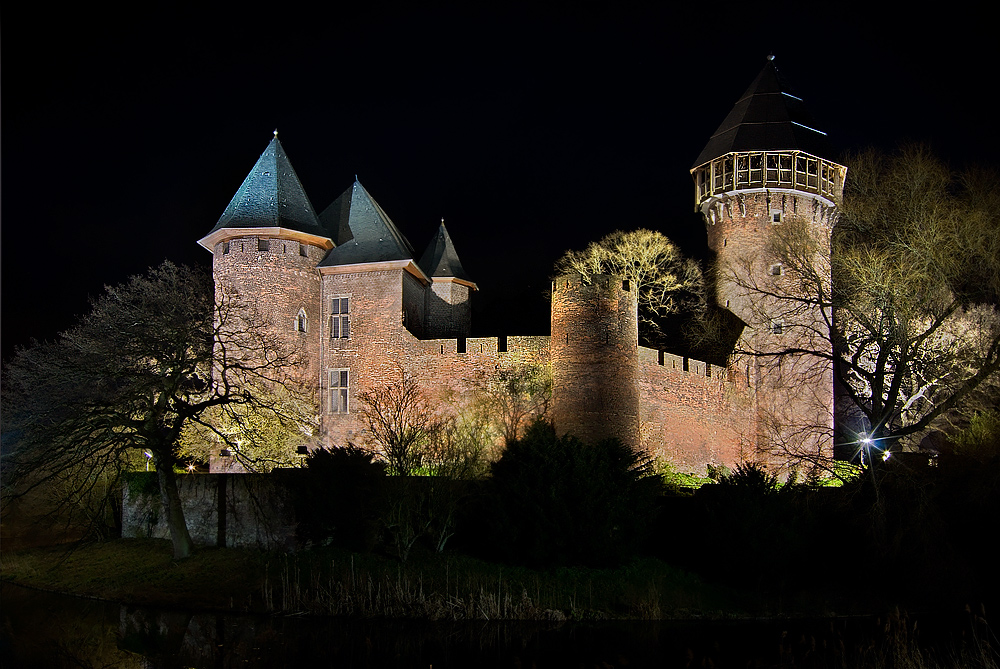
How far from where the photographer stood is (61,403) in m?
22.5

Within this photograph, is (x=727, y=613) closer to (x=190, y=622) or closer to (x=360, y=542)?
(x=360, y=542)

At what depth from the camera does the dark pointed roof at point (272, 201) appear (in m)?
32.1

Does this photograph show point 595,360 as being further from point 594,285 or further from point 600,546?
point 600,546

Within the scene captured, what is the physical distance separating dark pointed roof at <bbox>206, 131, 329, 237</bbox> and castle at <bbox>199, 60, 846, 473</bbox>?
5 cm

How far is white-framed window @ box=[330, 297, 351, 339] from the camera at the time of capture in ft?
106

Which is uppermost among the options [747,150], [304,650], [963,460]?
[747,150]

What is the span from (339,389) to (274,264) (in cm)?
432

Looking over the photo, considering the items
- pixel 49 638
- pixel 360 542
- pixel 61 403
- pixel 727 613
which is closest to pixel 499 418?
pixel 360 542


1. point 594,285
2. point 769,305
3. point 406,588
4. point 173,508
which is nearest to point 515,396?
point 594,285

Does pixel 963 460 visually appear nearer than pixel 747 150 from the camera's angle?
Yes

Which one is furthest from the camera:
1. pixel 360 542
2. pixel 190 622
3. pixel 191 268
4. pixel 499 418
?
pixel 191 268

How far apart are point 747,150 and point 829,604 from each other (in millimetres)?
18125

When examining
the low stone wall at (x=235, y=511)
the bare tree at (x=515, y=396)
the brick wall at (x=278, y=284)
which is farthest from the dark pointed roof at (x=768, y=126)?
the low stone wall at (x=235, y=511)

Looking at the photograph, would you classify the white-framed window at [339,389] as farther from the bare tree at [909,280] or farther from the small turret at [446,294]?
the bare tree at [909,280]
